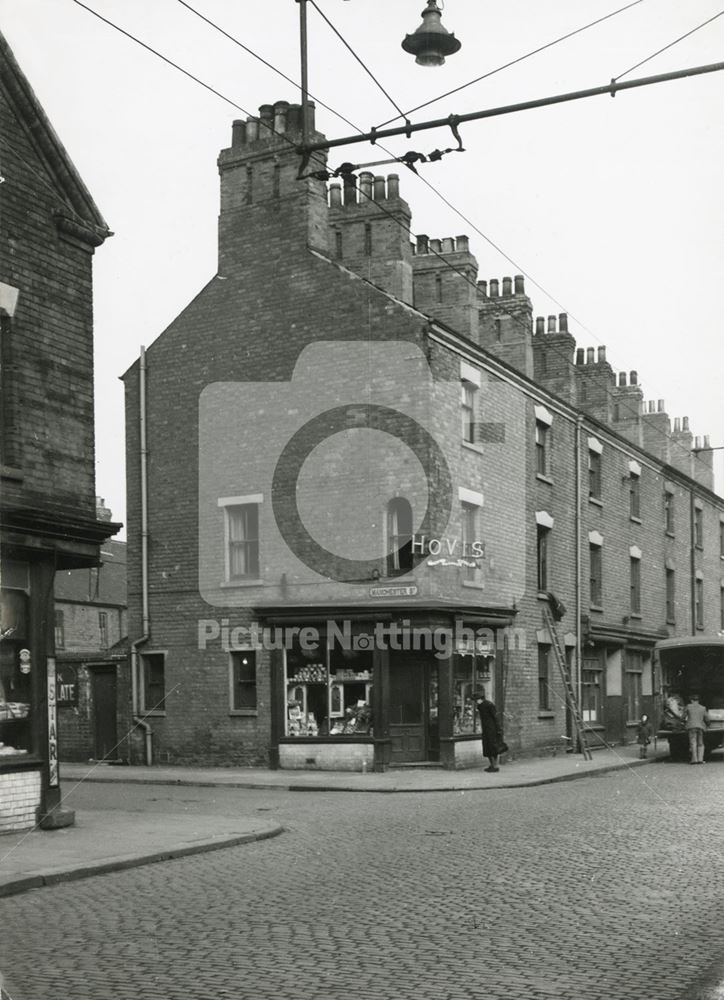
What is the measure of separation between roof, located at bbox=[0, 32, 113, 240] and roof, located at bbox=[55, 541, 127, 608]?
104 ft

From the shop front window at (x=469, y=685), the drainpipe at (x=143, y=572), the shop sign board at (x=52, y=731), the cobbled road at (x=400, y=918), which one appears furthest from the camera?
the drainpipe at (x=143, y=572)

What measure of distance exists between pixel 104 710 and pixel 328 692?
656cm

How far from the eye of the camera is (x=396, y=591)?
80.0 ft

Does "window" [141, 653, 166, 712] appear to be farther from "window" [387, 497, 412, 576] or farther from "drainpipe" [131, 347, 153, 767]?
"window" [387, 497, 412, 576]

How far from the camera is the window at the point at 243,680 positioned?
2614 cm

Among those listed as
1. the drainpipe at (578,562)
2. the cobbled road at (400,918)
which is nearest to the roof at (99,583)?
the drainpipe at (578,562)

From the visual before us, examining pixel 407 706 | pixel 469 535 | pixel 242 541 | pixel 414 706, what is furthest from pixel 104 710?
pixel 469 535

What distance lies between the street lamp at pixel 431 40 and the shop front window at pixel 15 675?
7837mm

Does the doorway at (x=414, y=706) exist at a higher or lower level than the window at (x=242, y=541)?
lower

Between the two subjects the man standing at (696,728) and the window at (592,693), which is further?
the window at (592,693)

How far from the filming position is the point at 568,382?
32281 mm

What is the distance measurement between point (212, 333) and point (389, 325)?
445cm

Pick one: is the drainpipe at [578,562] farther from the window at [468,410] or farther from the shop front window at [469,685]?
the window at [468,410]

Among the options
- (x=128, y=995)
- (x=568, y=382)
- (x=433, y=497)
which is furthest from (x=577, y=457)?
(x=128, y=995)
